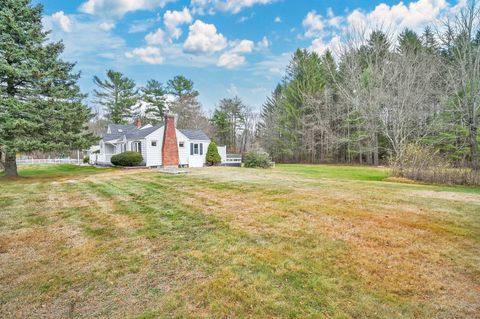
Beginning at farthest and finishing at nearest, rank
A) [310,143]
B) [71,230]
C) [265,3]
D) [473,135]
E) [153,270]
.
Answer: [310,143]
[265,3]
[473,135]
[71,230]
[153,270]

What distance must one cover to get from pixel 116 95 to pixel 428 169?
38472 mm

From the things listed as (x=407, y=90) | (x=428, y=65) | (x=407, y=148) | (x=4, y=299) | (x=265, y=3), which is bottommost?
(x=4, y=299)

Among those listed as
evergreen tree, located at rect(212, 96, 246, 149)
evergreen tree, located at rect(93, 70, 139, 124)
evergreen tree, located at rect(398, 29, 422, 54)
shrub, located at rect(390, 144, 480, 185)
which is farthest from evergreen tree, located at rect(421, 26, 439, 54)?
evergreen tree, located at rect(93, 70, 139, 124)

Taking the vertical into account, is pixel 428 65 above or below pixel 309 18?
below

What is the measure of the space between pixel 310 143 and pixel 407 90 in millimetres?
16526

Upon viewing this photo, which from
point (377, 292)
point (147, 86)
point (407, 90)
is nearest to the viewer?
point (377, 292)

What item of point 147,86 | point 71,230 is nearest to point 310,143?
point 147,86

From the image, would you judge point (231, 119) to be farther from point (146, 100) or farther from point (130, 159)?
point (130, 159)

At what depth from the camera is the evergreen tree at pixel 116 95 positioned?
37469 millimetres

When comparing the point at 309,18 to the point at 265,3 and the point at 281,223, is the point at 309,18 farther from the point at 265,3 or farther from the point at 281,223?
the point at 281,223

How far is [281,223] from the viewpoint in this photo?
508cm

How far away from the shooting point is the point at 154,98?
40281 mm

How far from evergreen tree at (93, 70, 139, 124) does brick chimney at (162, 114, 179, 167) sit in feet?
67.0

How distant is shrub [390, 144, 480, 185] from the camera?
11.4 meters
